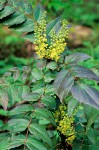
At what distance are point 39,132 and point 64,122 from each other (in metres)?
0.23

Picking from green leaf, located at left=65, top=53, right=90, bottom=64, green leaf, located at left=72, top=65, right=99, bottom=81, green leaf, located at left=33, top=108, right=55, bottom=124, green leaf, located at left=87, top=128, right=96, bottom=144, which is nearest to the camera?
green leaf, located at left=72, top=65, right=99, bottom=81

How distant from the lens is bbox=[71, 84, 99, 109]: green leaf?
5.15 feet

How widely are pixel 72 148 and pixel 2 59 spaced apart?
3.17 meters

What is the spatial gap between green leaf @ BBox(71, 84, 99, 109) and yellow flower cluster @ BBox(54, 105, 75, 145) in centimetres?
30

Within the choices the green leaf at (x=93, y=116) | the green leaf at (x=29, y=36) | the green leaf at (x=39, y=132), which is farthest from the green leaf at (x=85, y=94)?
the green leaf at (x=29, y=36)

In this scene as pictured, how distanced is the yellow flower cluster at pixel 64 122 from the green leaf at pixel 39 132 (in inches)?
7.9

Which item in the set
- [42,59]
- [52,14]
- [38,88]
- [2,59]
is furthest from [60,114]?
[2,59]

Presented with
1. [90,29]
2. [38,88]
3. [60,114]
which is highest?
[38,88]

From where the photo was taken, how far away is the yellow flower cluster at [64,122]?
192cm

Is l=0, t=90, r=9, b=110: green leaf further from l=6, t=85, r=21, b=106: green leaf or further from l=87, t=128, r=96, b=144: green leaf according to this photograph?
l=87, t=128, r=96, b=144: green leaf

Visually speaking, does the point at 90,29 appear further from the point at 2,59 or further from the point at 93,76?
the point at 93,76

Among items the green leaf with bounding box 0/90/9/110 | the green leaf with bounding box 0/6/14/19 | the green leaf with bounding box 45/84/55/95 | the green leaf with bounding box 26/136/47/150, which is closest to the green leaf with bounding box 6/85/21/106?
the green leaf with bounding box 0/90/9/110

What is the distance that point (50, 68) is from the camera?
186cm

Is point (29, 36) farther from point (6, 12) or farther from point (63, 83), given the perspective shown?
point (63, 83)
